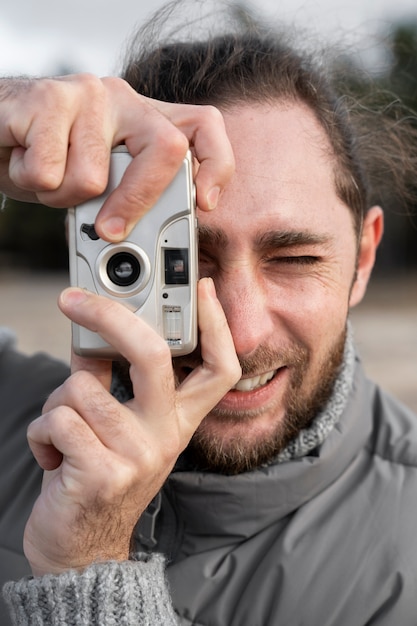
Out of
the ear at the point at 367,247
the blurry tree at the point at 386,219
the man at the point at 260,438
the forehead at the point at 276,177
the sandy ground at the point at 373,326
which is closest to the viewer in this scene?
the man at the point at 260,438

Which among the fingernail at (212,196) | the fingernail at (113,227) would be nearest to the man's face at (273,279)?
the fingernail at (212,196)

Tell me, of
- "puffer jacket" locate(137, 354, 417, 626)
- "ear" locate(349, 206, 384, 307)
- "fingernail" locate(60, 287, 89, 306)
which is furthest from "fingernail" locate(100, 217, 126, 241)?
"ear" locate(349, 206, 384, 307)

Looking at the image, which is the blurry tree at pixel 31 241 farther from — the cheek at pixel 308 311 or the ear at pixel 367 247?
the cheek at pixel 308 311

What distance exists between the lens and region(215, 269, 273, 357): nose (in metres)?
1.97

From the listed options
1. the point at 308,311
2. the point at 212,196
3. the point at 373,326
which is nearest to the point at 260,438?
the point at 308,311

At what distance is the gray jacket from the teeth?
0.23 m

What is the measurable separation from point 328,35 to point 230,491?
5.85 feet

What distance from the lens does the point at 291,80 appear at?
2.38 meters

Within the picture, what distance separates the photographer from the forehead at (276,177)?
6.63ft

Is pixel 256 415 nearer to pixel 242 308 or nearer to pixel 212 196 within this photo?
pixel 242 308

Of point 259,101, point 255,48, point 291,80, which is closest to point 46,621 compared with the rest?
point 259,101

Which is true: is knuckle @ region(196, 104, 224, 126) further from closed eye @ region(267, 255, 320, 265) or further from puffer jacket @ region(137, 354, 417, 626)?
puffer jacket @ region(137, 354, 417, 626)

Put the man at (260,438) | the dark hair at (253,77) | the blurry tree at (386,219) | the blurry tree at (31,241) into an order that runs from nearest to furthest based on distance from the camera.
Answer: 1. the man at (260,438)
2. the dark hair at (253,77)
3. the blurry tree at (386,219)
4. the blurry tree at (31,241)

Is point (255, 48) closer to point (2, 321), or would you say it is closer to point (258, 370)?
point (258, 370)
